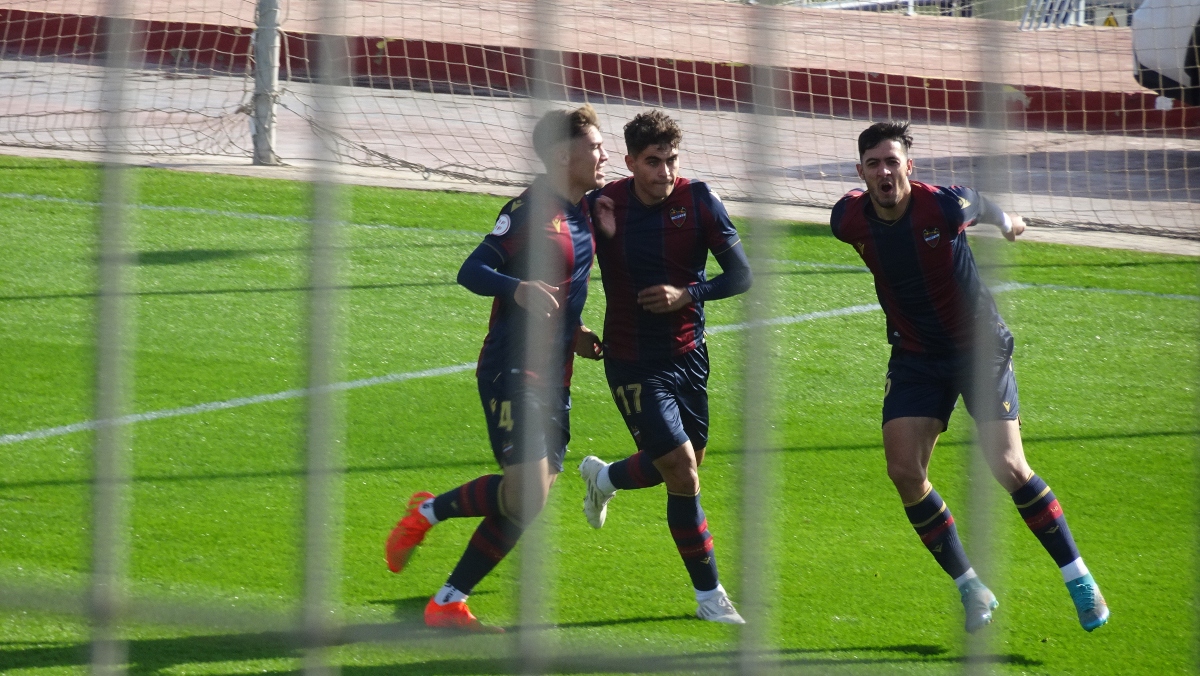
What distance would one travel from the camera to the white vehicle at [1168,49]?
399 inches

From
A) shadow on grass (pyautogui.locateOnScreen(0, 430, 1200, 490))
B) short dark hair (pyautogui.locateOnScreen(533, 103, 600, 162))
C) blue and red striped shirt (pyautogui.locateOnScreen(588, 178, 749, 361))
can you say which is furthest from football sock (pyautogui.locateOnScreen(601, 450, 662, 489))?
short dark hair (pyautogui.locateOnScreen(533, 103, 600, 162))

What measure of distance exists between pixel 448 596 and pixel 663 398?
0.79 metres

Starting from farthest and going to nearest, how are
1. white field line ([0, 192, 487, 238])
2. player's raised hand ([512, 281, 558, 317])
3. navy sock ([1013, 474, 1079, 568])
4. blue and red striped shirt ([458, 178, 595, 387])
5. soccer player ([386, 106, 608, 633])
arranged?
white field line ([0, 192, 487, 238])
navy sock ([1013, 474, 1079, 568])
blue and red striped shirt ([458, 178, 595, 387])
soccer player ([386, 106, 608, 633])
player's raised hand ([512, 281, 558, 317])

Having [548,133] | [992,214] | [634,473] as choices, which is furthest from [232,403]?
[992,214]

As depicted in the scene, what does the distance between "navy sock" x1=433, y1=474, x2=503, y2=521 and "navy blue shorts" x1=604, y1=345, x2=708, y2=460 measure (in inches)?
16.3

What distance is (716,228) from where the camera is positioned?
3.89 m

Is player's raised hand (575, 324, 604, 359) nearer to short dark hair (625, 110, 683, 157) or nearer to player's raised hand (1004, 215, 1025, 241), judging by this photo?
short dark hair (625, 110, 683, 157)

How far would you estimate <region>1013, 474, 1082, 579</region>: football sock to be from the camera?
376 centimetres

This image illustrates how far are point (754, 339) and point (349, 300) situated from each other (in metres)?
6.62

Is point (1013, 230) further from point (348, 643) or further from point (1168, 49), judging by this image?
point (1168, 49)

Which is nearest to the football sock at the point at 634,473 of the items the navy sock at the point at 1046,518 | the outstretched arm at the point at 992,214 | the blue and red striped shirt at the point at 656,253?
the blue and red striped shirt at the point at 656,253

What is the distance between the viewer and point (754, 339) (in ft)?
4.76

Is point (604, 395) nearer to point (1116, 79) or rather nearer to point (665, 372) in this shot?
point (665, 372)

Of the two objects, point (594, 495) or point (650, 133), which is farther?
point (594, 495)
